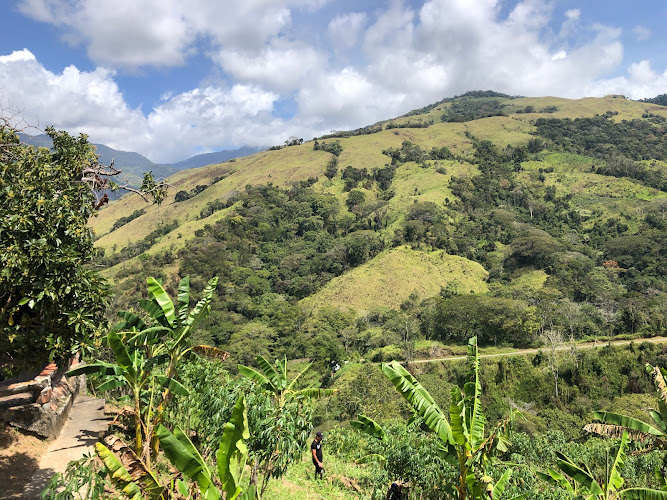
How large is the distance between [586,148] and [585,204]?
36.8 meters

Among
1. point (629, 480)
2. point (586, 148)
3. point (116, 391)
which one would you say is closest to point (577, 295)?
point (629, 480)

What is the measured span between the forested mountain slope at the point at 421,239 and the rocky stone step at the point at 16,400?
124ft

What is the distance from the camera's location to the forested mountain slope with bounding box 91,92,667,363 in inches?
1976

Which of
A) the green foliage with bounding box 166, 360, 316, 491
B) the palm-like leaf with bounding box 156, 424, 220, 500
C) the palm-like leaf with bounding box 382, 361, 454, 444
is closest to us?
the palm-like leaf with bounding box 156, 424, 220, 500

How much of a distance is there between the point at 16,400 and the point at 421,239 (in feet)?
215

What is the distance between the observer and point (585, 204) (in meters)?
83.0

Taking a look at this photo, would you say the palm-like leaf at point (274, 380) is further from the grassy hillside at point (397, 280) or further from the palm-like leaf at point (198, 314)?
the grassy hillside at point (397, 280)

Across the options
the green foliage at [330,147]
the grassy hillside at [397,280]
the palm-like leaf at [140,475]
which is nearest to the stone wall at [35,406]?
the palm-like leaf at [140,475]

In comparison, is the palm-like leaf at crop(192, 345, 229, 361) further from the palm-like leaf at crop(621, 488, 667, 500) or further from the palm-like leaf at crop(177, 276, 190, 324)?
the palm-like leaf at crop(621, 488, 667, 500)

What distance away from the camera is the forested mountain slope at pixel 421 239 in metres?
50.2

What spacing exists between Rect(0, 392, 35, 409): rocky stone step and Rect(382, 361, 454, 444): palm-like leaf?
9706mm

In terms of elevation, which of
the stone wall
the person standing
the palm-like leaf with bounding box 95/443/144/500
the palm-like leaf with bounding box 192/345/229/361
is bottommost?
the person standing

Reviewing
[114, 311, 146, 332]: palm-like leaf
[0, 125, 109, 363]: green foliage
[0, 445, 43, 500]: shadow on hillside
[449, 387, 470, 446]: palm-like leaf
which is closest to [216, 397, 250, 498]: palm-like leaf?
[449, 387, 470, 446]: palm-like leaf

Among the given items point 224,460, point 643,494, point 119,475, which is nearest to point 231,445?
point 224,460
